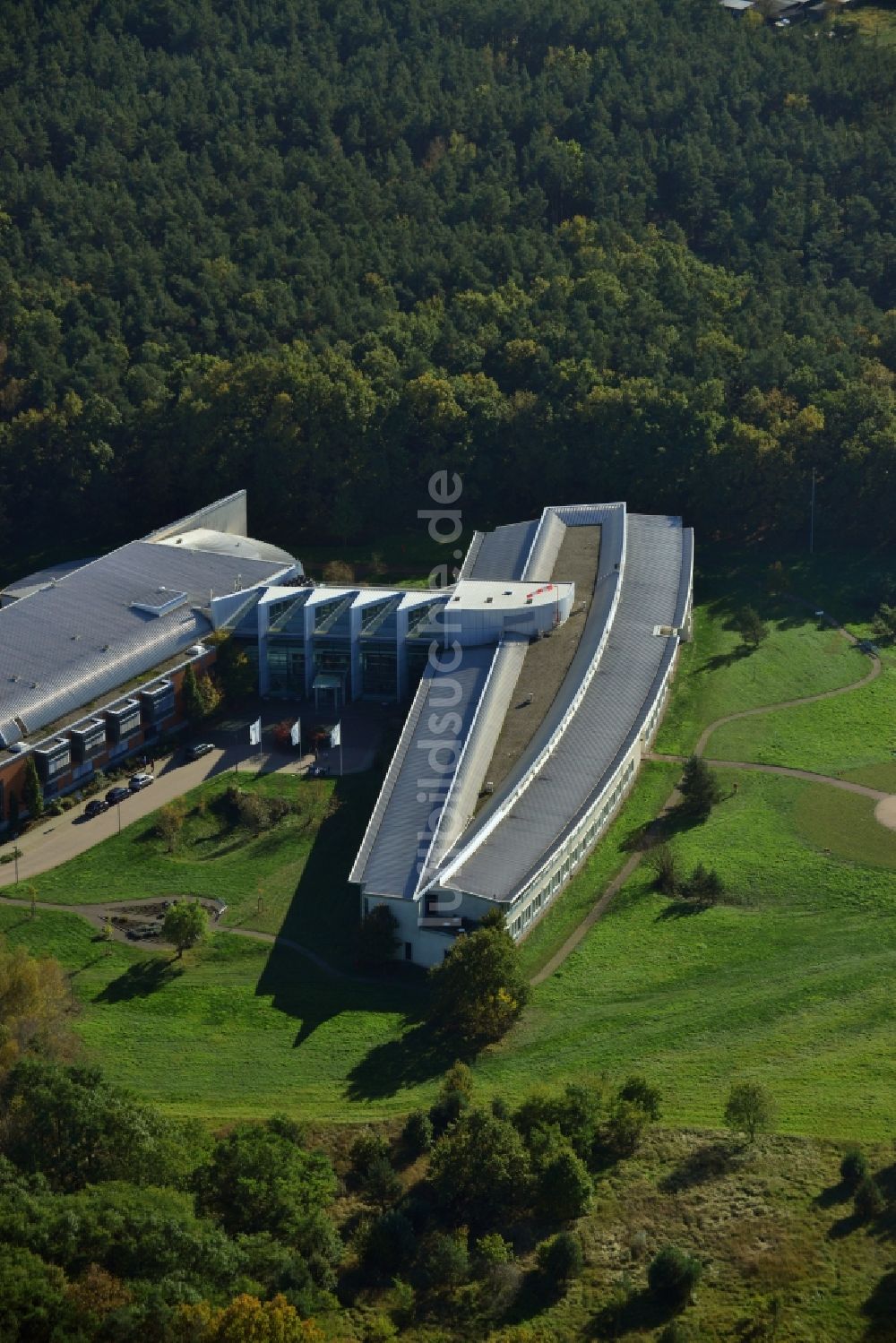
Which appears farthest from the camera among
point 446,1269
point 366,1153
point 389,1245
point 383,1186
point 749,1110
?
point 366,1153

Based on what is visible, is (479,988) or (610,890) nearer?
(479,988)

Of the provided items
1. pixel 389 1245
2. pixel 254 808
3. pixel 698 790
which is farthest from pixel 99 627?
pixel 389 1245

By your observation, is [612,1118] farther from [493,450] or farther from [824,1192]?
[493,450]

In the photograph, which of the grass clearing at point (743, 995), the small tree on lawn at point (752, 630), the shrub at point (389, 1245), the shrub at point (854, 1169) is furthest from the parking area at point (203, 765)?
the shrub at point (854, 1169)

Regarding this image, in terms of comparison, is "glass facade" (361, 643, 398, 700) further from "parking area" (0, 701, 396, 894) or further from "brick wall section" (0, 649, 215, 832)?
"brick wall section" (0, 649, 215, 832)

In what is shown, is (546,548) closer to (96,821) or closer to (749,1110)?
(96,821)

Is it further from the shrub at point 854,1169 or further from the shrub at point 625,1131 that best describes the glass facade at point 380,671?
the shrub at point 854,1169

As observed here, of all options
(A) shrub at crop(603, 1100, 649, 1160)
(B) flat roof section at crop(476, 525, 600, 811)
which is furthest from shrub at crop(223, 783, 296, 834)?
(A) shrub at crop(603, 1100, 649, 1160)
